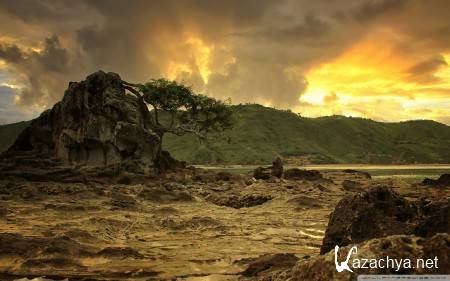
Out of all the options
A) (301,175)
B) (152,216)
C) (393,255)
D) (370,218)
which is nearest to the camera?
(393,255)

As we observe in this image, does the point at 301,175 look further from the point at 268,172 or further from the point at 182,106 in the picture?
the point at 182,106

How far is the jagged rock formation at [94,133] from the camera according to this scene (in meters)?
38.6

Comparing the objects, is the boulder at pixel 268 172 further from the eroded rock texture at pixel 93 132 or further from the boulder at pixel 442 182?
the boulder at pixel 442 182

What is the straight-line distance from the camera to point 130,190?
2927 centimetres

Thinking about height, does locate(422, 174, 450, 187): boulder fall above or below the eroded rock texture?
below

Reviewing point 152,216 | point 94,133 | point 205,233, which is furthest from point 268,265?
point 94,133

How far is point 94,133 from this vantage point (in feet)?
127

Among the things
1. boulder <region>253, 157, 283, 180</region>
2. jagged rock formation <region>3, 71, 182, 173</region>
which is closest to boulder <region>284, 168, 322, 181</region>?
boulder <region>253, 157, 283, 180</region>

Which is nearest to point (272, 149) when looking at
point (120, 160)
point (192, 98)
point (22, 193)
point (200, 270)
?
point (192, 98)

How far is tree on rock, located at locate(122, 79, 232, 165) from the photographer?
4906 cm

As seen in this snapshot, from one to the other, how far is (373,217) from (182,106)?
4354 centimetres

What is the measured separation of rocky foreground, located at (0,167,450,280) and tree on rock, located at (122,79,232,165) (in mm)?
22802

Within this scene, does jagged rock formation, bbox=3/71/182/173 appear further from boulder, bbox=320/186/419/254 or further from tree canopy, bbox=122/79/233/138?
boulder, bbox=320/186/419/254

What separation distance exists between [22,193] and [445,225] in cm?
2200
